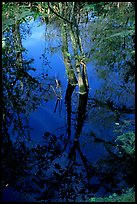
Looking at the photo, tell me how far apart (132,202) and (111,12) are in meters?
15.7

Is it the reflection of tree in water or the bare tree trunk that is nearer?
the reflection of tree in water

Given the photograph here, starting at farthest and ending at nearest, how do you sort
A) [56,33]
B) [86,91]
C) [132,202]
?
[56,33] → [86,91] → [132,202]

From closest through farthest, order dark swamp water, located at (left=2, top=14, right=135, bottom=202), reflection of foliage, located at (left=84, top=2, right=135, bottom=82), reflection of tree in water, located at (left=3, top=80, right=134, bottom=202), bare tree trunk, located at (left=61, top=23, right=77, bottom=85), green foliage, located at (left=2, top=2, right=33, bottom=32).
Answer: reflection of tree in water, located at (left=3, top=80, right=134, bottom=202)
dark swamp water, located at (left=2, top=14, right=135, bottom=202)
green foliage, located at (left=2, top=2, right=33, bottom=32)
bare tree trunk, located at (left=61, top=23, right=77, bottom=85)
reflection of foliage, located at (left=84, top=2, right=135, bottom=82)

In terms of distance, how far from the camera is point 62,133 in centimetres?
1503

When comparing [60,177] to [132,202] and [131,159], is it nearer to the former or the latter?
[131,159]

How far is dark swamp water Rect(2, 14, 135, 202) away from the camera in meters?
10.5

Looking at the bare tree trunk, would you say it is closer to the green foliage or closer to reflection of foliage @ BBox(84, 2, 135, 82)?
reflection of foliage @ BBox(84, 2, 135, 82)

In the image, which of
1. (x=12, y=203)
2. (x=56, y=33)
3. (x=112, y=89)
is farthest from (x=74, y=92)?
(x=12, y=203)

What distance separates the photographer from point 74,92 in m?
18.5

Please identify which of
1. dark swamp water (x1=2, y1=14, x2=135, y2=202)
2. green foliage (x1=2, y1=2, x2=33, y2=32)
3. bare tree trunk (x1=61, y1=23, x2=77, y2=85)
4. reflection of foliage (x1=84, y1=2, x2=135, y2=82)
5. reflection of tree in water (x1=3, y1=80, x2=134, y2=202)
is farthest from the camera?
reflection of foliage (x1=84, y1=2, x2=135, y2=82)

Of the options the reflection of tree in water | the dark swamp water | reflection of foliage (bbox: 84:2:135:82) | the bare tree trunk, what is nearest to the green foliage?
the bare tree trunk

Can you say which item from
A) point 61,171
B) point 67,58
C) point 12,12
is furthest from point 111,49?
point 61,171

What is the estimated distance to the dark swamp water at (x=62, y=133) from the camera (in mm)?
10508

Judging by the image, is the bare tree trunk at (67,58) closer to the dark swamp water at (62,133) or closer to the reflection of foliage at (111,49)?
the dark swamp water at (62,133)
